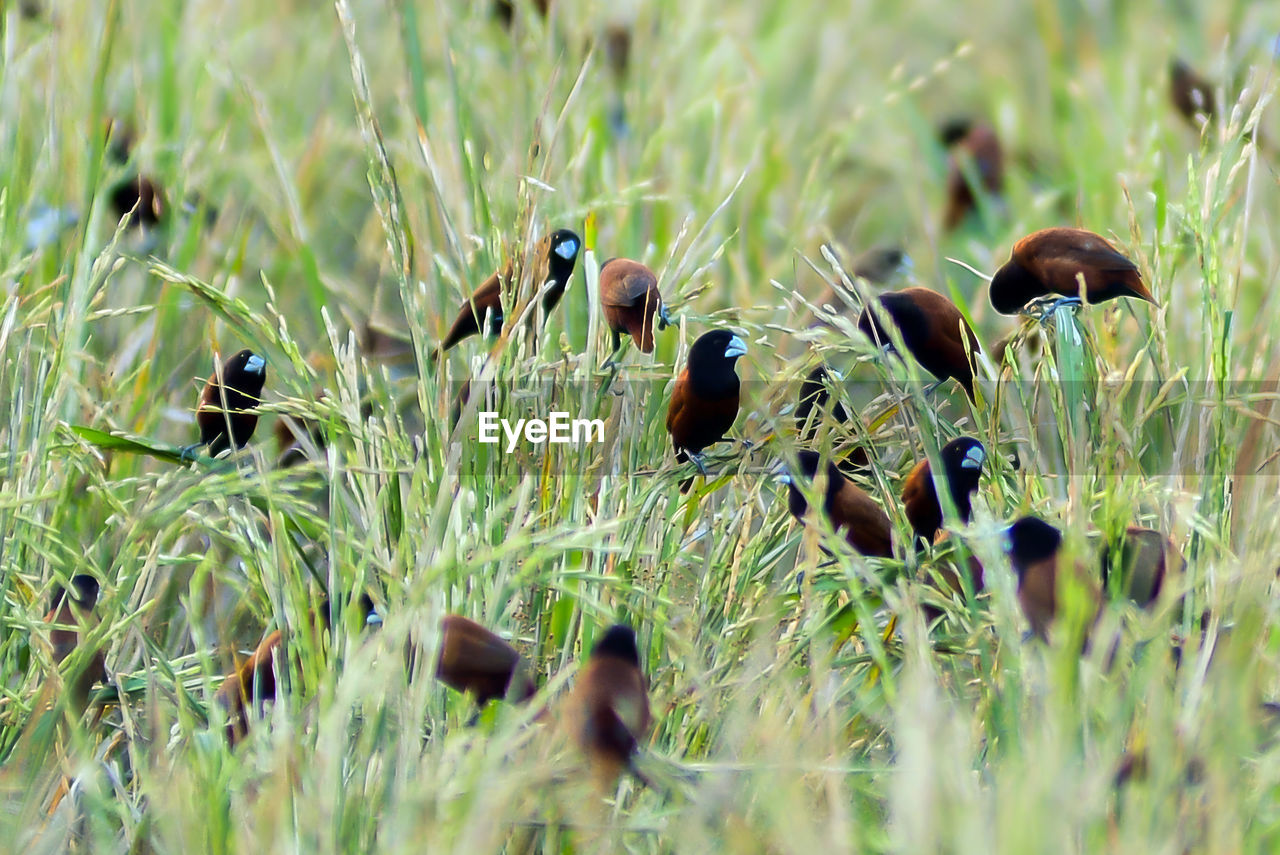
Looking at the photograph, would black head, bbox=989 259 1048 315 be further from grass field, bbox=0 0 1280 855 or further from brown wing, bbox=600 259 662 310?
brown wing, bbox=600 259 662 310

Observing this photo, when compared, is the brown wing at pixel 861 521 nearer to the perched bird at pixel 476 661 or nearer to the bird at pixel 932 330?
the bird at pixel 932 330

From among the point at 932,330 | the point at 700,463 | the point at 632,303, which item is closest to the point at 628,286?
the point at 632,303

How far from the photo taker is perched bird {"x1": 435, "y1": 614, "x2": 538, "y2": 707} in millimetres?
1324

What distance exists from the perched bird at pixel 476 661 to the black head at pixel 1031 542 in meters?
0.49

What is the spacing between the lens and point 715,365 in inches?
62.7

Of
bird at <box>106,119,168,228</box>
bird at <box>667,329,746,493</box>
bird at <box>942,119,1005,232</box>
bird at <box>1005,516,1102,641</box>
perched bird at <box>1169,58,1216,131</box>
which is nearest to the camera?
bird at <box>1005,516,1102,641</box>

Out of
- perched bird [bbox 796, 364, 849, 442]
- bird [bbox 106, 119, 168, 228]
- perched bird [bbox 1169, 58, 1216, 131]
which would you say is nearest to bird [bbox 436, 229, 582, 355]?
perched bird [bbox 796, 364, 849, 442]

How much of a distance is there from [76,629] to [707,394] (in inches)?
28.9

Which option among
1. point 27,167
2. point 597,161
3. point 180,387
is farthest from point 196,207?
point 597,161

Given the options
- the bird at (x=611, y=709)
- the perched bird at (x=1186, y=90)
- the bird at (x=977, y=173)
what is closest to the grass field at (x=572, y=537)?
the bird at (x=611, y=709)

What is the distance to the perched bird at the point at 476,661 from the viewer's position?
1.32m

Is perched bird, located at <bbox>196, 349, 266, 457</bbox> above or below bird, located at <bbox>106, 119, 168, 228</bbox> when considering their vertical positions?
below

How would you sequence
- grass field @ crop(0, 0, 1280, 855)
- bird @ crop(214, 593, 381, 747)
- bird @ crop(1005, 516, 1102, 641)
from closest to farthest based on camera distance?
grass field @ crop(0, 0, 1280, 855)
bird @ crop(1005, 516, 1102, 641)
bird @ crop(214, 593, 381, 747)

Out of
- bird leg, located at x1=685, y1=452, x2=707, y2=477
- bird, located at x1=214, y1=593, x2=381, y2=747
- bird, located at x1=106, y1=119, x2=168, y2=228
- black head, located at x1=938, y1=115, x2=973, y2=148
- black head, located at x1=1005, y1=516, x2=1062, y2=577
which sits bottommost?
bird, located at x1=214, y1=593, x2=381, y2=747
